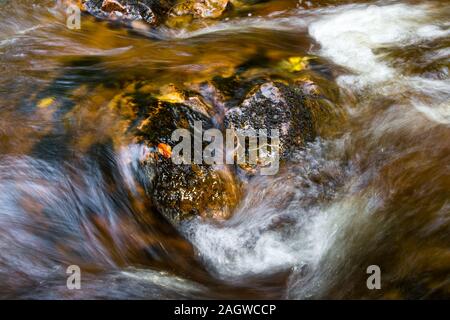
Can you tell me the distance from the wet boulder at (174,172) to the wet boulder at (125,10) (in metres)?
3.32

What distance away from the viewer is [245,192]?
5035 millimetres

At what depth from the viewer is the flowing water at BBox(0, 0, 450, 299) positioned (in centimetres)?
385

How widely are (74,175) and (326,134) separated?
2.93 meters

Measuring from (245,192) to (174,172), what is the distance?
2.80 ft

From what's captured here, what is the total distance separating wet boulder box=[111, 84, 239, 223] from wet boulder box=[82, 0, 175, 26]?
3323mm

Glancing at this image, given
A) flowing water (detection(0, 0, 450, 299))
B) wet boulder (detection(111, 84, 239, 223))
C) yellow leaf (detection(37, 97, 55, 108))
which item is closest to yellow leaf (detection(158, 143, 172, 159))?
wet boulder (detection(111, 84, 239, 223))

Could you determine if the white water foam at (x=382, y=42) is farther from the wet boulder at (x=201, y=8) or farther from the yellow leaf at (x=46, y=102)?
the yellow leaf at (x=46, y=102)

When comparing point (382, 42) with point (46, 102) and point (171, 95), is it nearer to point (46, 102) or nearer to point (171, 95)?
point (171, 95)

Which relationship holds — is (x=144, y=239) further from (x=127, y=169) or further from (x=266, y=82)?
(x=266, y=82)

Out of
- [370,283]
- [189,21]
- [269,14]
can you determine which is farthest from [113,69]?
[370,283]

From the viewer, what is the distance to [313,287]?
3926 millimetres

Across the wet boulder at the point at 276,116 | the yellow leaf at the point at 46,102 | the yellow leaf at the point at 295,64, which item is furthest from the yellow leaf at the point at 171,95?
Result: the yellow leaf at the point at 295,64

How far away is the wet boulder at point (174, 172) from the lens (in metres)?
4.70

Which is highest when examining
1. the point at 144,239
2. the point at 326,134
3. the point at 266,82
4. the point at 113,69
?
the point at 113,69
